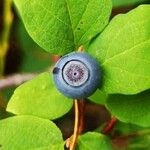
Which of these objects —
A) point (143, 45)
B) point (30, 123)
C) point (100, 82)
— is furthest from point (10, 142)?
point (143, 45)

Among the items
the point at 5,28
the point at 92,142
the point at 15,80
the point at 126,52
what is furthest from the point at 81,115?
the point at 5,28

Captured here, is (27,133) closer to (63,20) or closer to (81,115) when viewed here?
(81,115)

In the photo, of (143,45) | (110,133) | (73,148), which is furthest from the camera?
(110,133)

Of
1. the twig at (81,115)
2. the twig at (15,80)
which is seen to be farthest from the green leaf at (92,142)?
the twig at (15,80)

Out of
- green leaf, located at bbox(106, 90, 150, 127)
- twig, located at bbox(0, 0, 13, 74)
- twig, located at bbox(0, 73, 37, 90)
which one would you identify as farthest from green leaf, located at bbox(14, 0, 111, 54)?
twig, located at bbox(0, 0, 13, 74)

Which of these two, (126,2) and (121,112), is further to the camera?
(126,2)

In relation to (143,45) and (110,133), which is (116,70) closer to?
(143,45)

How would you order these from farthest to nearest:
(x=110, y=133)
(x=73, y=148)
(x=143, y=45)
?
(x=110, y=133) < (x=73, y=148) < (x=143, y=45)
